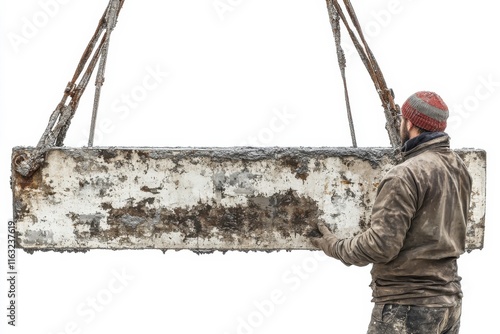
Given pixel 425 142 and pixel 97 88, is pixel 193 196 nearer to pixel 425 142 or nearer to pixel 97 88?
pixel 97 88

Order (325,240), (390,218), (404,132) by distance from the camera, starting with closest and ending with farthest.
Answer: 1. (390,218)
2. (404,132)
3. (325,240)

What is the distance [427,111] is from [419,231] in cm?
52

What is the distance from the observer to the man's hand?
3608 millimetres

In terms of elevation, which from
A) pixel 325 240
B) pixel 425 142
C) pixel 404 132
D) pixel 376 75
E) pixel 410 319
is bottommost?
pixel 410 319

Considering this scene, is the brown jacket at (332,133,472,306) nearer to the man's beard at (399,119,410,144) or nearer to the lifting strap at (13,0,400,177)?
the man's beard at (399,119,410,144)

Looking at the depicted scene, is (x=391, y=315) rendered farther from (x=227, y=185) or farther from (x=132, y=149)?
(x=132, y=149)

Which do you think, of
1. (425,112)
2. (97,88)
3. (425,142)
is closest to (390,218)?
(425,142)

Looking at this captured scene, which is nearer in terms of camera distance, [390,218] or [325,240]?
[390,218]

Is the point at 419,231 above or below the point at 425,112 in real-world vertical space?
below

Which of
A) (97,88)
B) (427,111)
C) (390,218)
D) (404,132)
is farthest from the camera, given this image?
(97,88)

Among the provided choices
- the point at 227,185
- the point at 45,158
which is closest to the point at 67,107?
the point at 45,158

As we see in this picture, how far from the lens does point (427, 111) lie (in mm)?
3270

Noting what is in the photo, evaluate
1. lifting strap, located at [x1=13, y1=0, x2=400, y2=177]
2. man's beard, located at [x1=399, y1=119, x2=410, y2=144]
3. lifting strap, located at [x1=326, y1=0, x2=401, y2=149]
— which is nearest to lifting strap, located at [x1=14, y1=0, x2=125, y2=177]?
lifting strap, located at [x1=13, y1=0, x2=400, y2=177]

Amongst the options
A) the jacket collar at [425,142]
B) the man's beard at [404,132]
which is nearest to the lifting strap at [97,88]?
the man's beard at [404,132]
